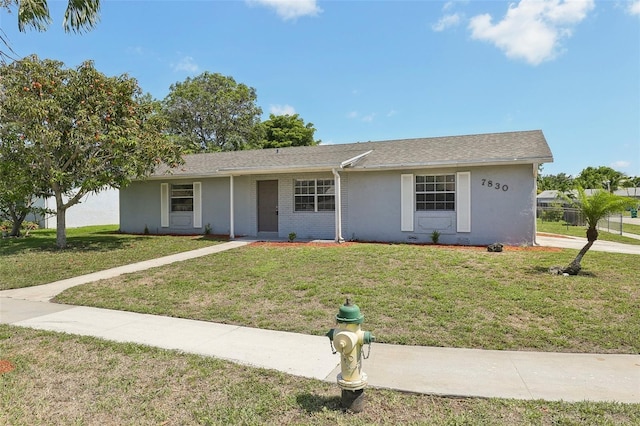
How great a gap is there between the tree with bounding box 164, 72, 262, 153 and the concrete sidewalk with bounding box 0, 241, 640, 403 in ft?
106

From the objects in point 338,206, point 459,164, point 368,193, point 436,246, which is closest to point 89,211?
point 338,206

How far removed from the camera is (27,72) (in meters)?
12.4

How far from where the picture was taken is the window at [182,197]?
59.1ft

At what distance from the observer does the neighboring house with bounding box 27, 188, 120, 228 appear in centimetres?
2477

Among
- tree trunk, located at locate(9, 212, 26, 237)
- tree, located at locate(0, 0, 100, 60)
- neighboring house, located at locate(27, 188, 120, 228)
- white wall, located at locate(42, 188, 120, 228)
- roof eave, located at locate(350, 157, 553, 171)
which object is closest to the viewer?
tree, located at locate(0, 0, 100, 60)

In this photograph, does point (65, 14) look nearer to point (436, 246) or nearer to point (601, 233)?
point (436, 246)

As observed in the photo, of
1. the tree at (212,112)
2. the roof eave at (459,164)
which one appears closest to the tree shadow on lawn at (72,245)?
the roof eave at (459,164)

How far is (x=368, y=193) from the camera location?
14656 mm

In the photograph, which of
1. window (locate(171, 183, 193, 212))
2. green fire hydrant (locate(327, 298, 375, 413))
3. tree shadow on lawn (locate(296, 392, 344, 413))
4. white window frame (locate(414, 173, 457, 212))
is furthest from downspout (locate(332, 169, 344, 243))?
green fire hydrant (locate(327, 298, 375, 413))

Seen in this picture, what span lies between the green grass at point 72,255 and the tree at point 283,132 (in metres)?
24.3

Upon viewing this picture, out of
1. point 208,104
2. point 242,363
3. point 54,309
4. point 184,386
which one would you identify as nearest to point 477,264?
point 242,363

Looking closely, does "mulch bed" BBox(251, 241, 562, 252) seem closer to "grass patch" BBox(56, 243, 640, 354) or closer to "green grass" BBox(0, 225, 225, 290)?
"grass patch" BBox(56, 243, 640, 354)

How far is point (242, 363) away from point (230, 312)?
2.15 metres

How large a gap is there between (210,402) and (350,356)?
4.51ft
